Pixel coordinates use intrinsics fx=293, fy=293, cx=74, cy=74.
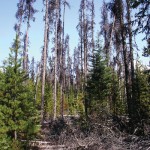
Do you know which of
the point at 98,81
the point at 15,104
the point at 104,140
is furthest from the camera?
the point at 98,81

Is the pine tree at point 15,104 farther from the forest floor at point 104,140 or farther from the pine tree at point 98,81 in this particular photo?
the pine tree at point 98,81

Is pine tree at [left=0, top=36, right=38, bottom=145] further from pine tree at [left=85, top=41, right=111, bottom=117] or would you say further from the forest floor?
pine tree at [left=85, top=41, right=111, bottom=117]

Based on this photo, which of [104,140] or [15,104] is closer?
[104,140]

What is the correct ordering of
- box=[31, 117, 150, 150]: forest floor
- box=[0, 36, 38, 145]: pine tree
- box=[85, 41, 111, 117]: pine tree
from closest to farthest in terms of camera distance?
box=[31, 117, 150, 150]: forest floor
box=[0, 36, 38, 145]: pine tree
box=[85, 41, 111, 117]: pine tree

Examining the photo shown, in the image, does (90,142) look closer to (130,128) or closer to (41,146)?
(130,128)

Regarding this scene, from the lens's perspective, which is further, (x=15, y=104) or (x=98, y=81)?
(x=98, y=81)

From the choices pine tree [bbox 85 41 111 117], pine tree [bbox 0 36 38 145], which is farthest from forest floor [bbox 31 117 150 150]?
pine tree [bbox 85 41 111 117]

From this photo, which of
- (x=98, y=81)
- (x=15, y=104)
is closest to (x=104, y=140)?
(x=15, y=104)

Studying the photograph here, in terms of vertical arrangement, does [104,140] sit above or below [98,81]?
below

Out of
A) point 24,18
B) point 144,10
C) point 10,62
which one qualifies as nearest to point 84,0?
point 24,18

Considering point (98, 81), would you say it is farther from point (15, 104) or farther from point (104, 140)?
point (104, 140)

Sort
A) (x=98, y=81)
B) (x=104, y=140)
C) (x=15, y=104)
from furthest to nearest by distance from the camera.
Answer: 1. (x=98, y=81)
2. (x=15, y=104)
3. (x=104, y=140)

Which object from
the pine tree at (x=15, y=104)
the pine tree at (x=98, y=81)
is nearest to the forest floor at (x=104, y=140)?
the pine tree at (x=15, y=104)

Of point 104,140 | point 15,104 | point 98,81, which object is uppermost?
point 98,81
